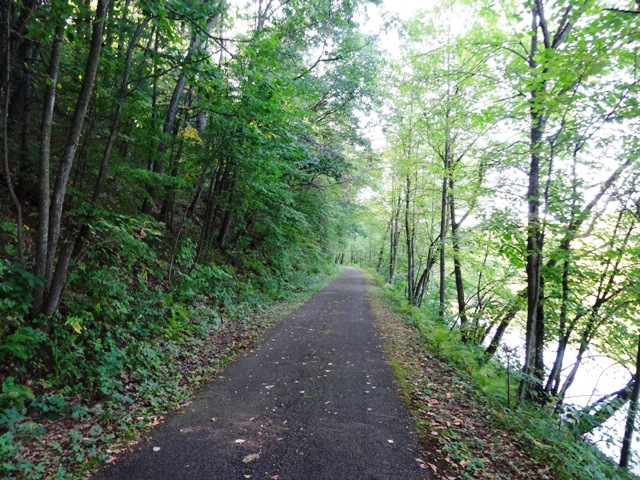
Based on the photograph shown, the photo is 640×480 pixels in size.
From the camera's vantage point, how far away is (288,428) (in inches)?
153

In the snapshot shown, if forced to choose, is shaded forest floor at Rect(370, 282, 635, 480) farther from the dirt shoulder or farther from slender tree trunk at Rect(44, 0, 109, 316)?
slender tree trunk at Rect(44, 0, 109, 316)

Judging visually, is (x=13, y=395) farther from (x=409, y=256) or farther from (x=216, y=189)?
(x=409, y=256)

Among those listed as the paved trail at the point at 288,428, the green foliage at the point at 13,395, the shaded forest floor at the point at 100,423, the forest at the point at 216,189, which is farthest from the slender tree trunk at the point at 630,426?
the green foliage at the point at 13,395

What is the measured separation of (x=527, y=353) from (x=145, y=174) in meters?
7.75

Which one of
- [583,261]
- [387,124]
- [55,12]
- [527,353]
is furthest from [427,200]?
[55,12]

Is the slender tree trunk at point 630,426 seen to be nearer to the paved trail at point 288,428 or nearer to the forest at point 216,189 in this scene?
the forest at point 216,189

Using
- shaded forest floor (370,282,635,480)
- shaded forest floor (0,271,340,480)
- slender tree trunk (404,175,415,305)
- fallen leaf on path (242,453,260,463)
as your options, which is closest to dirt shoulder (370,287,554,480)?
shaded forest floor (370,282,635,480)

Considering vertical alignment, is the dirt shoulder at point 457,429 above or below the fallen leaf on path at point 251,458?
above

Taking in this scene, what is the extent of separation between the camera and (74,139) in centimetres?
433

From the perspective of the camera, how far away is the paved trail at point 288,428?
3.16 meters

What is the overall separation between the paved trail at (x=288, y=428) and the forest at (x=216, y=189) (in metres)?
0.54

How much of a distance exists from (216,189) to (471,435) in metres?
8.46

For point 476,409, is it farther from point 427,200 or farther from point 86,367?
point 427,200

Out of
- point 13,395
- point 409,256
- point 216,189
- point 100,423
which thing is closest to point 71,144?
point 13,395
